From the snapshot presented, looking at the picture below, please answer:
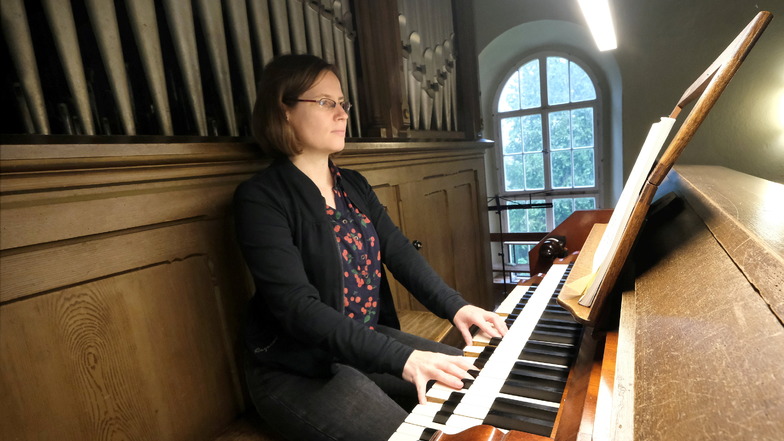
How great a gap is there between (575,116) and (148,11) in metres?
5.60

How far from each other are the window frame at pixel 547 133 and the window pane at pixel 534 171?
59 mm

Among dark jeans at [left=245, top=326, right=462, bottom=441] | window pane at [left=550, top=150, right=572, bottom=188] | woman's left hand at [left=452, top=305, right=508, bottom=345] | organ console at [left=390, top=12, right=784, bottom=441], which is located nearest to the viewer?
organ console at [left=390, top=12, right=784, bottom=441]

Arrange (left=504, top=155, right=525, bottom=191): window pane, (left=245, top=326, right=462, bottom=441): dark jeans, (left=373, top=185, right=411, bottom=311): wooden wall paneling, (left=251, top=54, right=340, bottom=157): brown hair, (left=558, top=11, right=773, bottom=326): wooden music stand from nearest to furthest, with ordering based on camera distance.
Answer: (left=558, top=11, right=773, bottom=326): wooden music stand → (left=245, top=326, right=462, bottom=441): dark jeans → (left=251, top=54, right=340, bottom=157): brown hair → (left=373, top=185, right=411, bottom=311): wooden wall paneling → (left=504, top=155, right=525, bottom=191): window pane

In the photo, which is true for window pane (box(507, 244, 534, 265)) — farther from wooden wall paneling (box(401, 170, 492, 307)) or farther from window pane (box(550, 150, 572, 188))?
wooden wall paneling (box(401, 170, 492, 307))

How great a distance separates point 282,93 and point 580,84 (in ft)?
17.7

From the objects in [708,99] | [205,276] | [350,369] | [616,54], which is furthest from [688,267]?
[616,54]

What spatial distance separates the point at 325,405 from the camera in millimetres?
1077

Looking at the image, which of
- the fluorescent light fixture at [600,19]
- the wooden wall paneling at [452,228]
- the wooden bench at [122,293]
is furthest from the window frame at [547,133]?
the wooden bench at [122,293]

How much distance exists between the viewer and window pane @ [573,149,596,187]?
5.71 meters

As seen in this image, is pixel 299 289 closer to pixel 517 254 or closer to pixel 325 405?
pixel 325 405

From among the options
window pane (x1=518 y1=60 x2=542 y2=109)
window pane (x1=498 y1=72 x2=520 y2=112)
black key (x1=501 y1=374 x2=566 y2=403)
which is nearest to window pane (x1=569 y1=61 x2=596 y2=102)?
window pane (x1=518 y1=60 x2=542 y2=109)

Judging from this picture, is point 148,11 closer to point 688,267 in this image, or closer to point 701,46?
point 688,267

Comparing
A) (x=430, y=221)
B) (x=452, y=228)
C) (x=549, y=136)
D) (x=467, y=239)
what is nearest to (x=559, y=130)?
(x=549, y=136)

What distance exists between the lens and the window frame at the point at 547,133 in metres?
5.51
